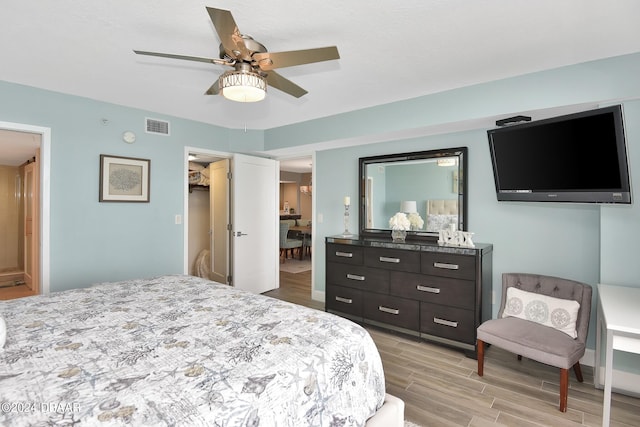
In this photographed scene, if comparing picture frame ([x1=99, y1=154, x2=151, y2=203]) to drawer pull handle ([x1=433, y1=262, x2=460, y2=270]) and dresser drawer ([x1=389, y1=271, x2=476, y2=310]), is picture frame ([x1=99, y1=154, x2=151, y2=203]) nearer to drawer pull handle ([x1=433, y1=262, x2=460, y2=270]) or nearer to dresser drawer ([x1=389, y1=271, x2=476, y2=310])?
dresser drawer ([x1=389, y1=271, x2=476, y2=310])

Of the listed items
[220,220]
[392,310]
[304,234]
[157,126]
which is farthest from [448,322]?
[304,234]

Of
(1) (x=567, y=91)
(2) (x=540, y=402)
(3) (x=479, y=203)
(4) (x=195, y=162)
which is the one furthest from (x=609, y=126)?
(4) (x=195, y=162)

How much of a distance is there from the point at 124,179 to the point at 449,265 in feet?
11.3

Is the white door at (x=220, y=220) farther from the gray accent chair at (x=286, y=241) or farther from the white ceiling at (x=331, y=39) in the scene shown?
the gray accent chair at (x=286, y=241)

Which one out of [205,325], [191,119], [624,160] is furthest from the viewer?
[191,119]

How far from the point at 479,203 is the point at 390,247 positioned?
0.98m

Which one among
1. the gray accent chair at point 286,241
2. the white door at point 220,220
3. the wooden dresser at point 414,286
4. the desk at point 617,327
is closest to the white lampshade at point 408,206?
the wooden dresser at point 414,286

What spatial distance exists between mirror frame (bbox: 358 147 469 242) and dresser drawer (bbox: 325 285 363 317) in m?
0.72

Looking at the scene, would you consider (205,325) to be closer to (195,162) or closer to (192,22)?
(192,22)

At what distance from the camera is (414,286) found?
326cm

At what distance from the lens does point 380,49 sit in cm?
230

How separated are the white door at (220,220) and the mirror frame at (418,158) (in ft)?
6.16

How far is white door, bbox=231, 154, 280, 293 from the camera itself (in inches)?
181

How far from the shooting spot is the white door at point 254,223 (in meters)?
4.59
